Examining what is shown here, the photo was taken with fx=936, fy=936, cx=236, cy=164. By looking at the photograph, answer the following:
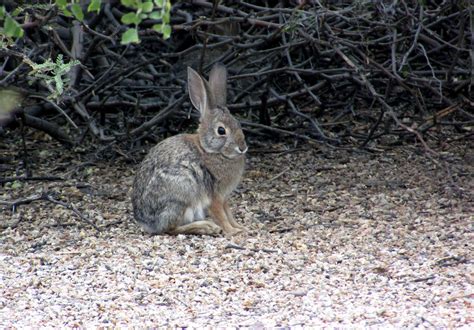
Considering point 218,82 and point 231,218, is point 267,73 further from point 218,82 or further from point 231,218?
point 231,218

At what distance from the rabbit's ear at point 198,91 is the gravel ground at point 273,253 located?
802mm

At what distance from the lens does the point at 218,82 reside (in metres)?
6.51

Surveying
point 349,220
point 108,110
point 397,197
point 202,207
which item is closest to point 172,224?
point 202,207

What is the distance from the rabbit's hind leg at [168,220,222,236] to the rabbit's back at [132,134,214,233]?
0.14 ft

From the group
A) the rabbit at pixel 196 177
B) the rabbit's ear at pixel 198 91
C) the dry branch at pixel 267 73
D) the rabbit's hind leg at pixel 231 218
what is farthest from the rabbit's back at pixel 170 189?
the dry branch at pixel 267 73

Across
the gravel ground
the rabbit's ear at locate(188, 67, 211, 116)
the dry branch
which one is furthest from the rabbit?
the dry branch

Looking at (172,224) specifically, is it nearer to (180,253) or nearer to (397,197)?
(180,253)

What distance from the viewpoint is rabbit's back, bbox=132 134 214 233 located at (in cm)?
605

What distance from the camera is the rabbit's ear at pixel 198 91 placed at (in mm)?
6367

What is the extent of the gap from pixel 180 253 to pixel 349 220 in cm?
125

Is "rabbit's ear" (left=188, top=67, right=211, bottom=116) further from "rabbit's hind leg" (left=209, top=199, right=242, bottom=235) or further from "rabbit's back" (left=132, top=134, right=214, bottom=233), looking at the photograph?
"rabbit's hind leg" (left=209, top=199, right=242, bottom=235)

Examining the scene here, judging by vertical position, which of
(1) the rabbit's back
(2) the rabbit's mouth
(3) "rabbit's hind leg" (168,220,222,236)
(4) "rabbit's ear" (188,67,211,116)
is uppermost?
(4) "rabbit's ear" (188,67,211,116)

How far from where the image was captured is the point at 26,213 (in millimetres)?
6676

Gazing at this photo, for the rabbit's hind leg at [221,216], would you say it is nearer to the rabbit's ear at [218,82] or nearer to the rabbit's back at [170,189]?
the rabbit's back at [170,189]
